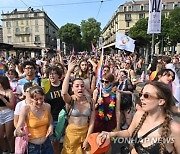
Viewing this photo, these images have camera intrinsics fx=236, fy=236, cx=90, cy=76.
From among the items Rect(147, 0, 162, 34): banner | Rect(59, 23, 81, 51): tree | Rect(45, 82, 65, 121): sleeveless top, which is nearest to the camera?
Rect(45, 82, 65, 121): sleeveless top

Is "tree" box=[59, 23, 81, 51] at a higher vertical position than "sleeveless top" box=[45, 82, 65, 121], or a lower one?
higher

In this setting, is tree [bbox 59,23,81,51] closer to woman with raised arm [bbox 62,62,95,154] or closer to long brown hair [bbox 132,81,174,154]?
woman with raised arm [bbox 62,62,95,154]

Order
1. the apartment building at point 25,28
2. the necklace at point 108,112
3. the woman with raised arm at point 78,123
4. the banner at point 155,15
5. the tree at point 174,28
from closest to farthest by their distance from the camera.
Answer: the woman with raised arm at point 78,123 → the necklace at point 108,112 → the banner at point 155,15 → the tree at point 174,28 → the apartment building at point 25,28

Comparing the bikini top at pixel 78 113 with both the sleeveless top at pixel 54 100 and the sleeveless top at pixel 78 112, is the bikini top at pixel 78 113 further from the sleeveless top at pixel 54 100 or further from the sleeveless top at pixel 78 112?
the sleeveless top at pixel 54 100

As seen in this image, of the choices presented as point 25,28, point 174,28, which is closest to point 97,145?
point 174,28

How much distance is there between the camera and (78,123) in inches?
118

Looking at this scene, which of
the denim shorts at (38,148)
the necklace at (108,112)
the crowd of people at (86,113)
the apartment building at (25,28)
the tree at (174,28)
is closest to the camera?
the crowd of people at (86,113)

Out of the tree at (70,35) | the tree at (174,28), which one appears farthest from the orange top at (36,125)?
the tree at (70,35)

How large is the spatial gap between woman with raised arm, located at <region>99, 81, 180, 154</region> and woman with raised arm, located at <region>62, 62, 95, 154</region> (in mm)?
805

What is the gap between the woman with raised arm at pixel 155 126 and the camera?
1871 millimetres

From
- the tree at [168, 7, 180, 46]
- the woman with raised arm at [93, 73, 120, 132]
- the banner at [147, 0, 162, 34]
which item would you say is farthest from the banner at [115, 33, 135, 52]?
the tree at [168, 7, 180, 46]

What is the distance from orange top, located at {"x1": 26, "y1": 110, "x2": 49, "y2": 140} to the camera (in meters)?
3.03

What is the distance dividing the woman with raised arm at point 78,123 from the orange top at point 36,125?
12.5 inches

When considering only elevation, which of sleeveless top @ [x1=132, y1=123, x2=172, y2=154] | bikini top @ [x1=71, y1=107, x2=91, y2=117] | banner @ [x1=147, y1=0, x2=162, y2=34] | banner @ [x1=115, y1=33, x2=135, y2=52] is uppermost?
banner @ [x1=147, y1=0, x2=162, y2=34]
